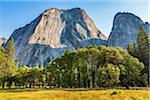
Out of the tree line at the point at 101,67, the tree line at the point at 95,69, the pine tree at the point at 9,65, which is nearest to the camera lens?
the tree line at the point at 95,69

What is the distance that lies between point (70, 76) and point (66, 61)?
5641 mm

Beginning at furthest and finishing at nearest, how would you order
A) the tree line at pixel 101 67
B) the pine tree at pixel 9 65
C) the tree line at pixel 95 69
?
the pine tree at pixel 9 65 → the tree line at pixel 101 67 → the tree line at pixel 95 69

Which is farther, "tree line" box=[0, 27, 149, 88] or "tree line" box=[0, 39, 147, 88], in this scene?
"tree line" box=[0, 27, 149, 88]

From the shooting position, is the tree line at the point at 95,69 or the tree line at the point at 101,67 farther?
the tree line at the point at 101,67

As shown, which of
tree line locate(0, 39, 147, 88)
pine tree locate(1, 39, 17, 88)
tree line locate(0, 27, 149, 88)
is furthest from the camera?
pine tree locate(1, 39, 17, 88)

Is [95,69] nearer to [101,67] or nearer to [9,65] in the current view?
[101,67]

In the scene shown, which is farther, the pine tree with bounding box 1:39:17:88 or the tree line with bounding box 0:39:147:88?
the pine tree with bounding box 1:39:17:88

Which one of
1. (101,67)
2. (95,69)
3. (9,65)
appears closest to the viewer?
(101,67)

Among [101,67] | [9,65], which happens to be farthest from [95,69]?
[9,65]

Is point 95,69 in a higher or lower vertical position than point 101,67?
lower

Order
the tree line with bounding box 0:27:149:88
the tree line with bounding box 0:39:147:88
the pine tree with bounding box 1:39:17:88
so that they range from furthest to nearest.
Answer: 1. the pine tree with bounding box 1:39:17:88
2. the tree line with bounding box 0:27:149:88
3. the tree line with bounding box 0:39:147:88

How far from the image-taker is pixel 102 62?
85.6 metres

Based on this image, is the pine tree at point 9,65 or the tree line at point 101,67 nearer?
the tree line at point 101,67

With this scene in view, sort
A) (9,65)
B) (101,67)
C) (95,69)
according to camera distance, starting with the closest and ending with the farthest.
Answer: (101,67)
(95,69)
(9,65)
